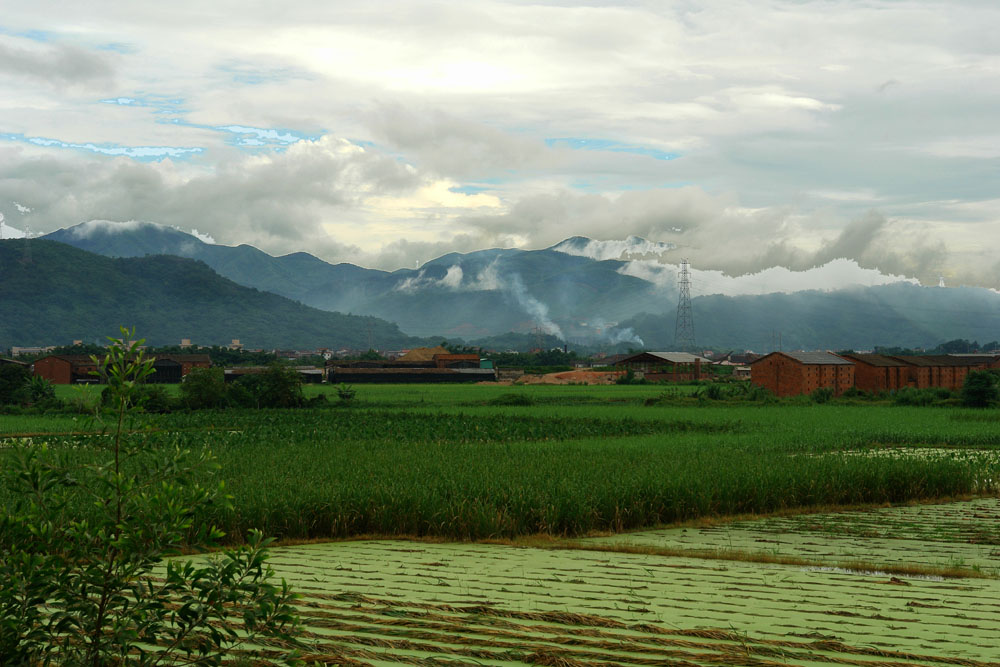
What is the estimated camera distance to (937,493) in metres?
17.7

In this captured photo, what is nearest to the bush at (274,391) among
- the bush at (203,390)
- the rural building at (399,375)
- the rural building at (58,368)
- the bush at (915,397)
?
the bush at (203,390)

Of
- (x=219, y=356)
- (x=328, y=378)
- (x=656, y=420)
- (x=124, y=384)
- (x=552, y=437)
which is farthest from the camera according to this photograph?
(x=219, y=356)

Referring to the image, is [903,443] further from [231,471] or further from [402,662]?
[402,662]

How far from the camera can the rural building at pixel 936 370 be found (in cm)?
6400

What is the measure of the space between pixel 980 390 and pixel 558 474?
37.3 m

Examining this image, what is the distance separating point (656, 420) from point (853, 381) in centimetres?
3164

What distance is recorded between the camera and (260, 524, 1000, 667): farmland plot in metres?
6.47

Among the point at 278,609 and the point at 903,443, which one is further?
the point at 903,443

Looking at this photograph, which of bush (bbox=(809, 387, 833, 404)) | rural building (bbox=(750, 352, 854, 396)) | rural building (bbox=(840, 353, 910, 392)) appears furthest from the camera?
rural building (bbox=(840, 353, 910, 392))

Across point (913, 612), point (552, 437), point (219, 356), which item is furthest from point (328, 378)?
point (913, 612)

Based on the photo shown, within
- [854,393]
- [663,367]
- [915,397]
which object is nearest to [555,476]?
[915,397]

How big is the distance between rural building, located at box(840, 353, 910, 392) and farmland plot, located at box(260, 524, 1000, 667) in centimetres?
5735

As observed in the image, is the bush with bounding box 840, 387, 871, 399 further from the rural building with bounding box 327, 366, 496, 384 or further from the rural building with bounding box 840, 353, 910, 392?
the rural building with bounding box 327, 366, 496, 384

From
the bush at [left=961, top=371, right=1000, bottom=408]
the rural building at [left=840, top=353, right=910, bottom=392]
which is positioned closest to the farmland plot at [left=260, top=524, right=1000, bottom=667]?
the bush at [left=961, top=371, right=1000, bottom=408]
